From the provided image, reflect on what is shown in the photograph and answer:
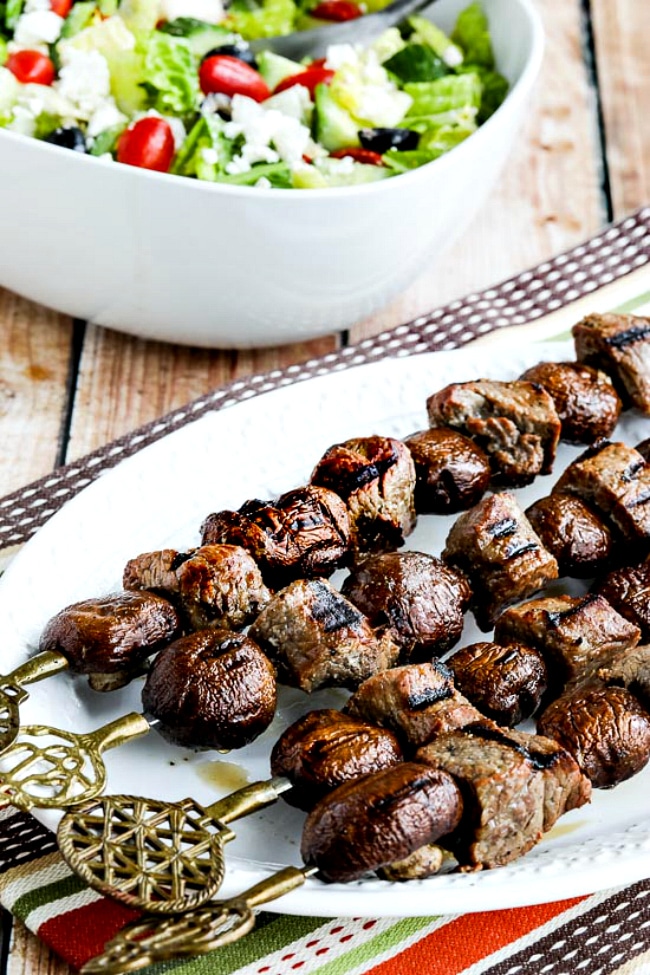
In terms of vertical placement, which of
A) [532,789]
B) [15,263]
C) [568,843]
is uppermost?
[15,263]

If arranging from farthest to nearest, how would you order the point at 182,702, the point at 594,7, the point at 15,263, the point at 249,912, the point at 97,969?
1. the point at 594,7
2. the point at 15,263
3. the point at 182,702
4. the point at 249,912
5. the point at 97,969

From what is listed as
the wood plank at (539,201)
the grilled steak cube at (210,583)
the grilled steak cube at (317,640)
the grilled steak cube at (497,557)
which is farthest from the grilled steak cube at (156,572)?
the wood plank at (539,201)

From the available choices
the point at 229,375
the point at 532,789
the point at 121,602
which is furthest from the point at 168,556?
the point at 229,375

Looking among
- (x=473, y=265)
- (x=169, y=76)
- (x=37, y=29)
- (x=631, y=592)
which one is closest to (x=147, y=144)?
(x=169, y=76)

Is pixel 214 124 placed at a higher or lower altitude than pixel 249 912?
higher

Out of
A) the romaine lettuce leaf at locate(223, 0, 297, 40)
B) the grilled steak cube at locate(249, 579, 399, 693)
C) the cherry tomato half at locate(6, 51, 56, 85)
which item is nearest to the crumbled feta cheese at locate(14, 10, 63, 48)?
the cherry tomato half at locate(6, 51, 56, 85)

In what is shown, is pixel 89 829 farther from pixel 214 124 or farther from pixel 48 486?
pixel 214 124

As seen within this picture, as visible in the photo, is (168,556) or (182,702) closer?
(182,702)
